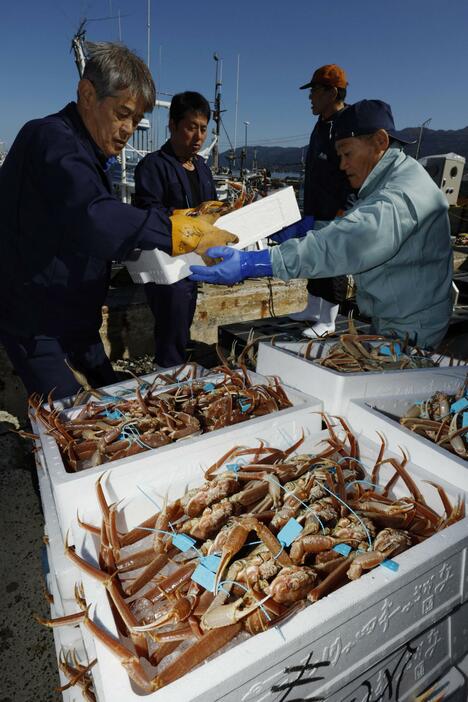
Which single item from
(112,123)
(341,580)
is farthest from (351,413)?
(112,123)

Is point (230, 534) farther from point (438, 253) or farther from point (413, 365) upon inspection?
point (438, 253)

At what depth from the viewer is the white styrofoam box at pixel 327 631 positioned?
0.79m

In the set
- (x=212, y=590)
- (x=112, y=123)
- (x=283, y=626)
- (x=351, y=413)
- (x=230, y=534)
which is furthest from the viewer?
(x=112, y=123)

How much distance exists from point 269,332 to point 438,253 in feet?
5.26

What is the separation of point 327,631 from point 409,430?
865 mm

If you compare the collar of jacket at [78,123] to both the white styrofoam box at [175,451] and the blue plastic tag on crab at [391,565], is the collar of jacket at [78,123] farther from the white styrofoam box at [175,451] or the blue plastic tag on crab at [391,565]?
the blue plastic tag on crab at [391,565]

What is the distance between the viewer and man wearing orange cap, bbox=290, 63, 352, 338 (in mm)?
3980

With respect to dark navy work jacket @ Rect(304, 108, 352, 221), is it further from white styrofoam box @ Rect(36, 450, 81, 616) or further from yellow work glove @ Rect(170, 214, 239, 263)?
white styrofoam box @ Rect(36, 450, 81, 616)

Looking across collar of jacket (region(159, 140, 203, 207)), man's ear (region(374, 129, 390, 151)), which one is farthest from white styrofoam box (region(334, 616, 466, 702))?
collar of jacket (region(159, 140, 203, 207))

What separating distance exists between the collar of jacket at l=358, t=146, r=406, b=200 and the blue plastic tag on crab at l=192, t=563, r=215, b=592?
227cm

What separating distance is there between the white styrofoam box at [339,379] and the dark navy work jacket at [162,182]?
2039mm

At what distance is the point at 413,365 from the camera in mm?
2150

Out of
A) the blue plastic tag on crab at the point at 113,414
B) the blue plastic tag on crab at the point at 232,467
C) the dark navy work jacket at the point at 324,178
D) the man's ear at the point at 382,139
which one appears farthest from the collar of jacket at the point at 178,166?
the blue plastic tag on crab at the point at 232,467

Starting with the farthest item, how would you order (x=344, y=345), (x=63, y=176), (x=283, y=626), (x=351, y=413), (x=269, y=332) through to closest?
1. (x=269, y=332)
2. (x=344, y=345)
3. (x=63, y=176)
4. (x=351, y=413)
5. (x=283, y=626)
